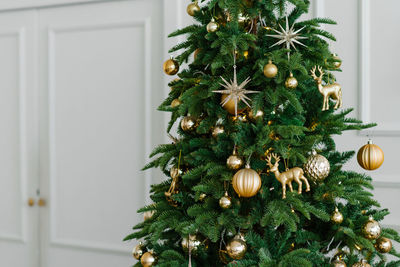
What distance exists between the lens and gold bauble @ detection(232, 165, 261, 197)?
118 centimetres

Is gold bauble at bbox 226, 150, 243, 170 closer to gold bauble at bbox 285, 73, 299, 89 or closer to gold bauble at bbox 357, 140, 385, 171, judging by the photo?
gold bauble at bbox 285, 73, 299, 89

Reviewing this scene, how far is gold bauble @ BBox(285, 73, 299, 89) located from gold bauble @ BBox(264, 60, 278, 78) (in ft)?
0.13

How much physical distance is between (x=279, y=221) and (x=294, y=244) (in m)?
0.17

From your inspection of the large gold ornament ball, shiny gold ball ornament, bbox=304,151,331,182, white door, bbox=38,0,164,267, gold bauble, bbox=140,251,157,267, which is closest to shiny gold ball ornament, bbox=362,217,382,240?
shiny gold ball ornament, bbox=304,151,331,182

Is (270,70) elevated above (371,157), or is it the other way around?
(270,70)

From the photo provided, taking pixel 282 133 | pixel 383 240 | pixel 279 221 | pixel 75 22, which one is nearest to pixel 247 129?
pixel 282 133

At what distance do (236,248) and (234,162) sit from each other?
21cm

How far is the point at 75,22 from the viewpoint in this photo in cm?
252

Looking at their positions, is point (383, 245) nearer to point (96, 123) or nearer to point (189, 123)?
point (189, 123)

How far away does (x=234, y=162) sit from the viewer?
48.3 inches

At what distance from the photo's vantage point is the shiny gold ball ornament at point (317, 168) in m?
1.24

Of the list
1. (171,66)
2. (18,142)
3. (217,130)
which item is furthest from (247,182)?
(18,142)

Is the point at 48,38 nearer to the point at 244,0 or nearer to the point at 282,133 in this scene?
the point at 244,0

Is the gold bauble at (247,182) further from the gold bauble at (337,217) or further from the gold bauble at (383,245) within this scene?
the gold bauble at (383,245)
